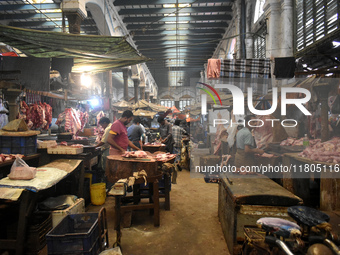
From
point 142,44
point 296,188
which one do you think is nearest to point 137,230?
point 296,188

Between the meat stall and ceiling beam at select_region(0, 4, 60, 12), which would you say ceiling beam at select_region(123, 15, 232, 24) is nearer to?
ceiling beam at select_region(0, 4, 60, 12)

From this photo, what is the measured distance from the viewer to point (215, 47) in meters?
17.8

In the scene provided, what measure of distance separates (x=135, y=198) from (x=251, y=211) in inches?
102

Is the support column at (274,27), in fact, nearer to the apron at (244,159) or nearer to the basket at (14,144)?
the apron at (244,159)

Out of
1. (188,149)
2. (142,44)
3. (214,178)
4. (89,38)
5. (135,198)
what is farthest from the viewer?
(142,44)

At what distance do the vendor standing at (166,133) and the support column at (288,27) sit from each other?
4811 mm

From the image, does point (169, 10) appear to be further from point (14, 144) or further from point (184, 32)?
point (14, 144)

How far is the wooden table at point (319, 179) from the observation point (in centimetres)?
355

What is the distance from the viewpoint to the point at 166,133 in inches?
332

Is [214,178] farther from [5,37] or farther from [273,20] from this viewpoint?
[5,37]

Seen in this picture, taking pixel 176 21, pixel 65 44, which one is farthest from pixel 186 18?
pixel 65 44

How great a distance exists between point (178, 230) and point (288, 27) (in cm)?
725

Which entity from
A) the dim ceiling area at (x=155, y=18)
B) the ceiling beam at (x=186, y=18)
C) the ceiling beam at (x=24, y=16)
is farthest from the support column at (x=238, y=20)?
the ceiling beam at (x=24, y=16)

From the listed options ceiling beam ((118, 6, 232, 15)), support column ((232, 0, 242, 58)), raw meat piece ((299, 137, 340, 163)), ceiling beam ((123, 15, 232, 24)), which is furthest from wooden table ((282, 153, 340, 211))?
ceiling beam ((123, 15, 232, 24))
